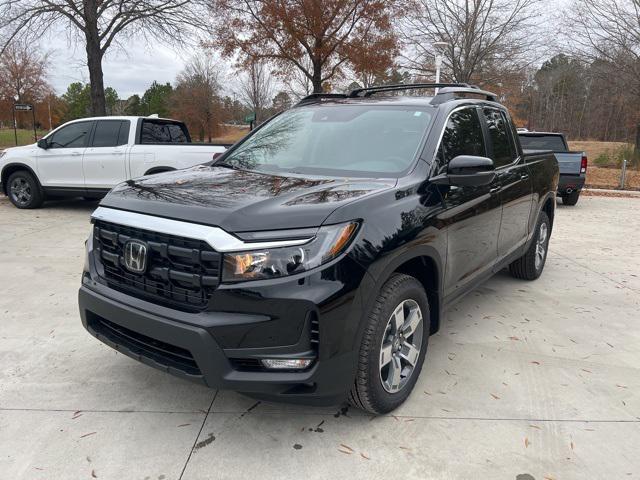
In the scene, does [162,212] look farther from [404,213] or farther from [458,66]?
[458,66]

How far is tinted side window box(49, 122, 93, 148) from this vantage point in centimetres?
925

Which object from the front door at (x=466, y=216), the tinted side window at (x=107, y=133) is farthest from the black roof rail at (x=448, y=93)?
the tinted side window at (x=107, y=133)

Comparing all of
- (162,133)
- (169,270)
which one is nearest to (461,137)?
(169,270)

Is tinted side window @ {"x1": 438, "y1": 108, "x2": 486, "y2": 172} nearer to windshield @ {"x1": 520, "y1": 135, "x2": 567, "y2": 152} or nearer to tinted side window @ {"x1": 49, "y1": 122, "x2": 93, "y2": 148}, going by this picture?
tinted side window @ {"x1": 49, "y1": 122, "x2": 93, "y2": 148}

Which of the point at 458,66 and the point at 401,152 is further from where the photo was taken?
the point at 458,66

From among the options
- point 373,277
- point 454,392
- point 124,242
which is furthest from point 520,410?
point 124,242

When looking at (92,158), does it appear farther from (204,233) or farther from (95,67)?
(204,233)

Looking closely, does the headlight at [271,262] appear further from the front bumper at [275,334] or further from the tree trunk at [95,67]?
the tree trunk at [95,67]

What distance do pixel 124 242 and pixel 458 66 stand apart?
18.9 meters

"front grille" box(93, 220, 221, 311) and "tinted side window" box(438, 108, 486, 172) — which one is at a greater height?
"tinted side window" box(438, 108, 486, 172)

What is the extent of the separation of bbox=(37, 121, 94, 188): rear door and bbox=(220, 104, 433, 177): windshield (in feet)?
21.2

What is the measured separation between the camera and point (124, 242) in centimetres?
260

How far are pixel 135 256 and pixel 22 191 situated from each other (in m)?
8.62

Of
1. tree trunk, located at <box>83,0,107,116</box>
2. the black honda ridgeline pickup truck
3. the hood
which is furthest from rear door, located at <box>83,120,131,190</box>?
the hood
